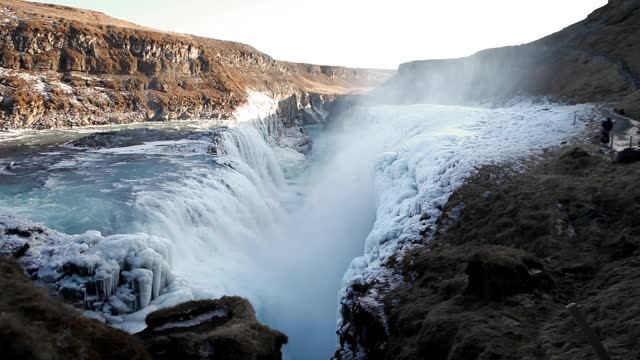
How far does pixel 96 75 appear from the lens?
54094 mm

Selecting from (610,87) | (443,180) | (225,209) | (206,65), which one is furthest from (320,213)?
(206,65)

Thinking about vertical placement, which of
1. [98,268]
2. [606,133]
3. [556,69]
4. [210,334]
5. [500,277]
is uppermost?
[556,69]

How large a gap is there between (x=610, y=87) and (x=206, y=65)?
186 feet

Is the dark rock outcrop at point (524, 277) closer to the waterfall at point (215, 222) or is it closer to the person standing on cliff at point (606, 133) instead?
the person standing on cliff at point (606, 133)

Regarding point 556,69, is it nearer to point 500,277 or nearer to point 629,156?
point 629,156

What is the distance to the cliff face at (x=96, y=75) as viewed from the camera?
142ft

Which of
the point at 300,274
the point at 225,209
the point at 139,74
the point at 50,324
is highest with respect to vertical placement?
the point at 139,74

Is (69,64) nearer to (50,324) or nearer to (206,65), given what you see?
(206,65)

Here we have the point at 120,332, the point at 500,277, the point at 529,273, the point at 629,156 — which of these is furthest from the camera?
the point at 629,156

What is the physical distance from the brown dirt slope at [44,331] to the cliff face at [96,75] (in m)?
40.2

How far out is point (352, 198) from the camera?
31016mm

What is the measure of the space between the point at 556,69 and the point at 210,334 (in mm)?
43225

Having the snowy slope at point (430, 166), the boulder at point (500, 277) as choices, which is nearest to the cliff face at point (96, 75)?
the snowy slope at point (430, 166)

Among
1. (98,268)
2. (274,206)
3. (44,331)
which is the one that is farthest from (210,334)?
(274,206)
